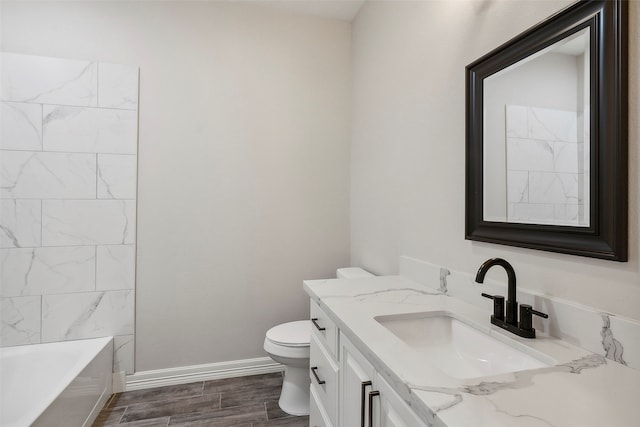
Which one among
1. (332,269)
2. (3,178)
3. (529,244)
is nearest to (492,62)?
(529,244)

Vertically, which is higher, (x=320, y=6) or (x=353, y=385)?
(x=320, y=6)


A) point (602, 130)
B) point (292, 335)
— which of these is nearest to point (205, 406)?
point (292, 335)

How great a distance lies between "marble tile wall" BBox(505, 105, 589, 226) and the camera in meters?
0.96

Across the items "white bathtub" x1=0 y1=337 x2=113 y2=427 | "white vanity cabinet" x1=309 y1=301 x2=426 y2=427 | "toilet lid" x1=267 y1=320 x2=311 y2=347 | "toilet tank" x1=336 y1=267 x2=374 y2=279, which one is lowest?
"white bathtub" x1=0 y1=337 x2=113 y2=427

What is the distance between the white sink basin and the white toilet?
92cm

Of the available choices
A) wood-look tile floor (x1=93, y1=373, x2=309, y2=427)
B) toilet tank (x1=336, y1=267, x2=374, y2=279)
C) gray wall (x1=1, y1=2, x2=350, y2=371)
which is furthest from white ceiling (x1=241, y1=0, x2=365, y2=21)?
wood-look tile floor (x1=93, y1=373, x2=309, y2=427)

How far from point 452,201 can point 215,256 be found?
1.68 metres

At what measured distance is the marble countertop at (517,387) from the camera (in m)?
0.61

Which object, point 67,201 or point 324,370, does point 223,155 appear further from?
point 324,370

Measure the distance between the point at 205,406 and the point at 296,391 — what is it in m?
0.58

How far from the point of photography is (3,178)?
6.79 ft

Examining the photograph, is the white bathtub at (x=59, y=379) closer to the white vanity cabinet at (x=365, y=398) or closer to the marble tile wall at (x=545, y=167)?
the white vanity cabinet at (x=365, y=398)

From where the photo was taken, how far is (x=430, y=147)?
Result: 164cm

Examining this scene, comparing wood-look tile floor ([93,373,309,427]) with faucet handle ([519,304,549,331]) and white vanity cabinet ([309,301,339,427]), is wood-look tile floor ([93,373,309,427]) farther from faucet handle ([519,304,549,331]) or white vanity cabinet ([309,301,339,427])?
faucet handle ([519,304,549,331])
